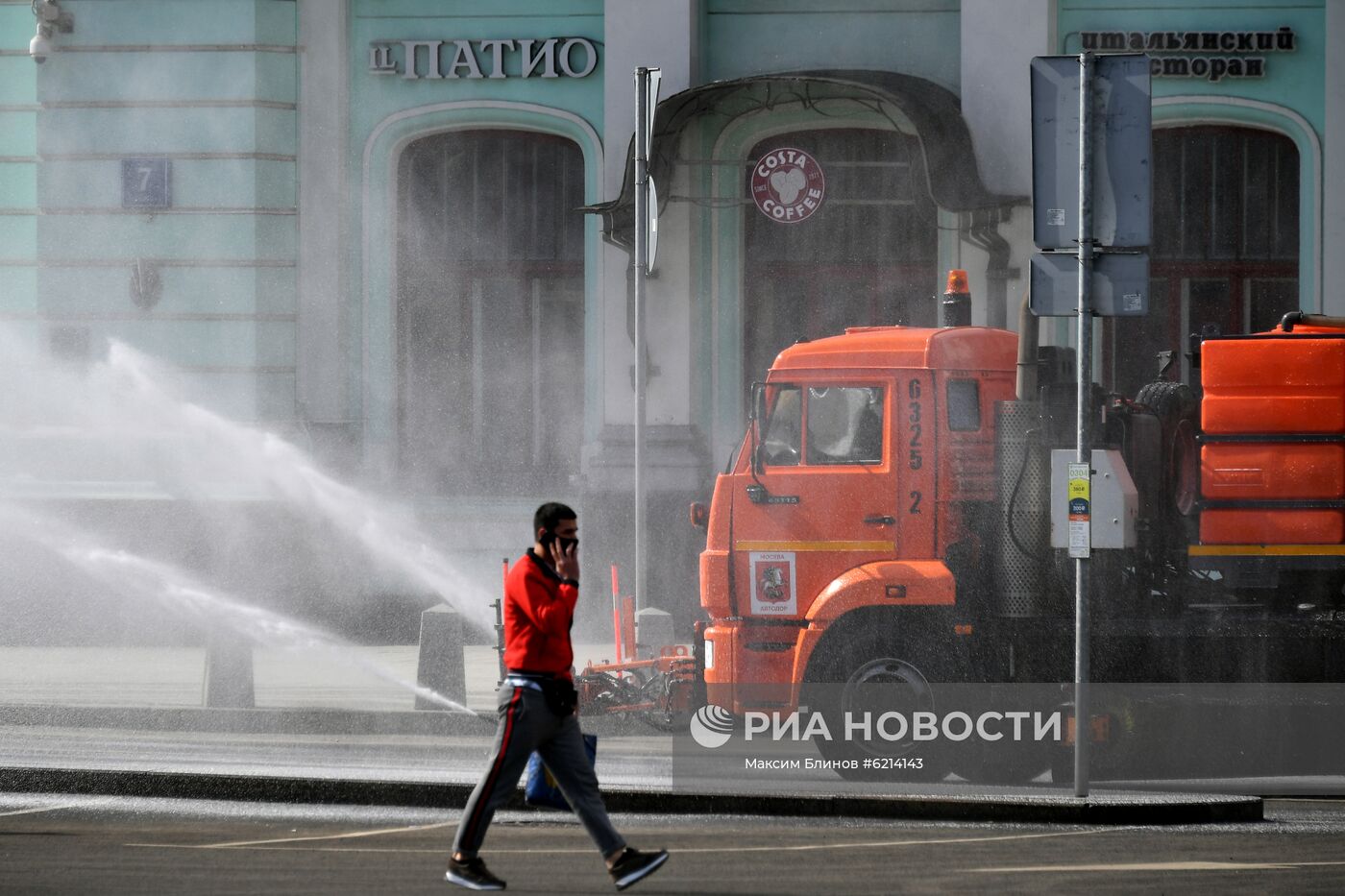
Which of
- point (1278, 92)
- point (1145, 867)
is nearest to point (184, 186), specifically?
point (1278, 92)

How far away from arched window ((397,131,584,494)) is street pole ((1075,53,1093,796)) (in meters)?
10.3

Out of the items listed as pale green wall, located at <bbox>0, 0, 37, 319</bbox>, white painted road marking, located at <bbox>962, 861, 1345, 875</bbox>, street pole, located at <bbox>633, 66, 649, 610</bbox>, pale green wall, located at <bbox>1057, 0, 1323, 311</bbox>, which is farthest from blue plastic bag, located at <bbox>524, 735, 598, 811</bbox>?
pale green wall, located at <bbox>0, 0, 37, 319</bbox>

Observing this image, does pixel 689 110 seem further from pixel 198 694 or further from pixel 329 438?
pixel 198 694

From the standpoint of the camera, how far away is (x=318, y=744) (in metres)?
12.2

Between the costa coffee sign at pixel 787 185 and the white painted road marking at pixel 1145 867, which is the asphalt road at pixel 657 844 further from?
the costa coffee sign at pixel 787 185

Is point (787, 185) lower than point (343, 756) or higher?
higher

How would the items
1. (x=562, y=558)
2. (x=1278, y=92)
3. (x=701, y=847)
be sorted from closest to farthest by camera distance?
(x=562, y=558) → (x=701, y=847) → (x=1278, y=92)

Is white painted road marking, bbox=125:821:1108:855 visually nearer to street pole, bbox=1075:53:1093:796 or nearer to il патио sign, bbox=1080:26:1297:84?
street pole, bbox=1075:53:1093:796

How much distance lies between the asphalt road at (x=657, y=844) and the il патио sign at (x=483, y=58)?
10736mm

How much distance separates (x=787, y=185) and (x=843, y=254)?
3.25ft

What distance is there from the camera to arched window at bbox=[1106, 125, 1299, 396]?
19.0m

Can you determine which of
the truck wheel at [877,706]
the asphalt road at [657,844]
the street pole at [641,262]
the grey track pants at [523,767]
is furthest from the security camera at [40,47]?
the grey track pants at [523,767]

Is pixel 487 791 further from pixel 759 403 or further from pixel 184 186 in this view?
pixel 184 186

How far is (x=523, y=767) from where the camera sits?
767 cm
